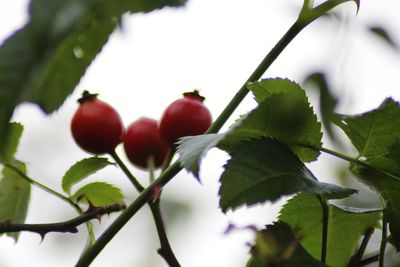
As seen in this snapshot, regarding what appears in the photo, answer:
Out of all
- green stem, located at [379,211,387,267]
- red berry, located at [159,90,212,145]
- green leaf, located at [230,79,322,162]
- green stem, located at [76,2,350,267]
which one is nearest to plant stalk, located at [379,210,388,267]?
green stem, located at [379,211,387,267]

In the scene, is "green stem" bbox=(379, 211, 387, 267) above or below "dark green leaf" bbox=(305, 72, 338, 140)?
below

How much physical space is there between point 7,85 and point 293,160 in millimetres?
332

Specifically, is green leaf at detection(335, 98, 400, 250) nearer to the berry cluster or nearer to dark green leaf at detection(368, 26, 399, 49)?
dark green leaf at detection(368, 26, 399, 49)

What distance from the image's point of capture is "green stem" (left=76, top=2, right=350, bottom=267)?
820 mm

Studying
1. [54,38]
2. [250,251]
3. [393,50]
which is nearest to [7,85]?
[54,38]

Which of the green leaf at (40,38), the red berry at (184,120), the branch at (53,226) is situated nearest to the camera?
the green leaf at (40,38)

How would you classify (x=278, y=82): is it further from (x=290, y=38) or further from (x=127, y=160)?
(x=127, y=160)

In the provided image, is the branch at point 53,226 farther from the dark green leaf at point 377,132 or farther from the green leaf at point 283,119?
the dark green leaf at point 377,132

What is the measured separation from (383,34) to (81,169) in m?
0.47

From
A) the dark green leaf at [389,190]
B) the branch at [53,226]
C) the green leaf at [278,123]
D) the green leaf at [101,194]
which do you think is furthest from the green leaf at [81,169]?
the dark green leaf at [389,190]

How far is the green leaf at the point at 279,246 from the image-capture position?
615 mm

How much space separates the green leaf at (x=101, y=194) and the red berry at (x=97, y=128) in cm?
9

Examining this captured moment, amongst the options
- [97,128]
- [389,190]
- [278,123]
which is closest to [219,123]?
[278,123]

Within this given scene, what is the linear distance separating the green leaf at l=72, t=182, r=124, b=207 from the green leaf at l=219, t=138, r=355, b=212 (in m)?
0.36
